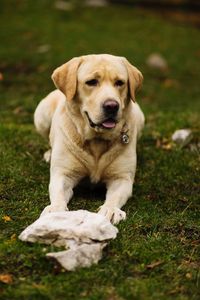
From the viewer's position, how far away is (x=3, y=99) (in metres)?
9.62

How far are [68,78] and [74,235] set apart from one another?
5.53 ft

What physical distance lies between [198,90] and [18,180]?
6.97m

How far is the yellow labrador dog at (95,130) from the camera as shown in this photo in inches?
186

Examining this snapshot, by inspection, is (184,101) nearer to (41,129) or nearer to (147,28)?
(41,129)

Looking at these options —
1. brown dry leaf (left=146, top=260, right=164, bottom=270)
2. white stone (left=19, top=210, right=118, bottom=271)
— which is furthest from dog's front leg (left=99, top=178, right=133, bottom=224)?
brown dry leaf (left=146, top=260, right=164, bottom=270)

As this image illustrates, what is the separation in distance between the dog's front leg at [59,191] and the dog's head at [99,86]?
20.9 inches

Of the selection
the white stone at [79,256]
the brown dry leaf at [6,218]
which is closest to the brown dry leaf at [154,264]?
the white stone at [79,256]

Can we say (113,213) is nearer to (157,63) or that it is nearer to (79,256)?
(79,256)

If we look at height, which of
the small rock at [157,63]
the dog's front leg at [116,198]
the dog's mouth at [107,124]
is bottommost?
the small rock at [157,63]

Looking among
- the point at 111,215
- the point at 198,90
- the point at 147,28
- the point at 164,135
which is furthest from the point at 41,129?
the point at 147,28

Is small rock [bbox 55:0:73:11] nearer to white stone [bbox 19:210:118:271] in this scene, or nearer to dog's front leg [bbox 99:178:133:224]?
dog's front leg [bbox 99:178:133:224]

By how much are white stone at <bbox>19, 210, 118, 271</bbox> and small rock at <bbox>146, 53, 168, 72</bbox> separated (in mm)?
9561

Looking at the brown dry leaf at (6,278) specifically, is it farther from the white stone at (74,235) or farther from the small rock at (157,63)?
the small rock at (157,63)

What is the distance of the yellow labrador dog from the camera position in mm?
4734
